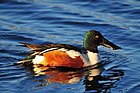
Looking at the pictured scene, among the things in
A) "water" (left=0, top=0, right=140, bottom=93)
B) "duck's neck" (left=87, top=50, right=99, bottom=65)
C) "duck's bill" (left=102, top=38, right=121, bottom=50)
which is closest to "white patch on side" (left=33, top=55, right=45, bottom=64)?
"water" (left=0, top=0, right=140, bottom=93)

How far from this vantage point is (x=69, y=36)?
14.5 meters

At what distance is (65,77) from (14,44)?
2.44 metres

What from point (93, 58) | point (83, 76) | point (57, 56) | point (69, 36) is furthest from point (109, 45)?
point (69, 36)

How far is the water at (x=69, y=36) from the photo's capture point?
11.2 m

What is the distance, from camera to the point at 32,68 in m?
12.4

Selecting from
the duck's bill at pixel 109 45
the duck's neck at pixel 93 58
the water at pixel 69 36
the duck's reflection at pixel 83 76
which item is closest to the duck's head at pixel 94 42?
the duck's bill at pixel 109 45

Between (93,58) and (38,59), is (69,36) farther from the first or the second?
(38,59)

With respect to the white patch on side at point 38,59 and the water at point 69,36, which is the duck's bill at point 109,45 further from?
the white patch on side at point 38,59

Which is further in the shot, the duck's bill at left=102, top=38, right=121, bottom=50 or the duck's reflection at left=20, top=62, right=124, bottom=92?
the duck's bill at left=102, top=38, right=121, bottom=50

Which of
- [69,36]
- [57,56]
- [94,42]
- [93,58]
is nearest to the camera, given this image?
[57,56]

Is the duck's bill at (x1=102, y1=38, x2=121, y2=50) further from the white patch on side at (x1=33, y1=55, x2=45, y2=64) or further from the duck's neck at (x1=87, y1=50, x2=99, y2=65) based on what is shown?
the white patch on side at (x1=33, y1=55, x2=45, y2=64)

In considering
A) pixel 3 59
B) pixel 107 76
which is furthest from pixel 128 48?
pixel 3 59

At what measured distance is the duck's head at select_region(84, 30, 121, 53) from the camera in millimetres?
12852

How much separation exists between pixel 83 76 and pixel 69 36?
2.73 metres
